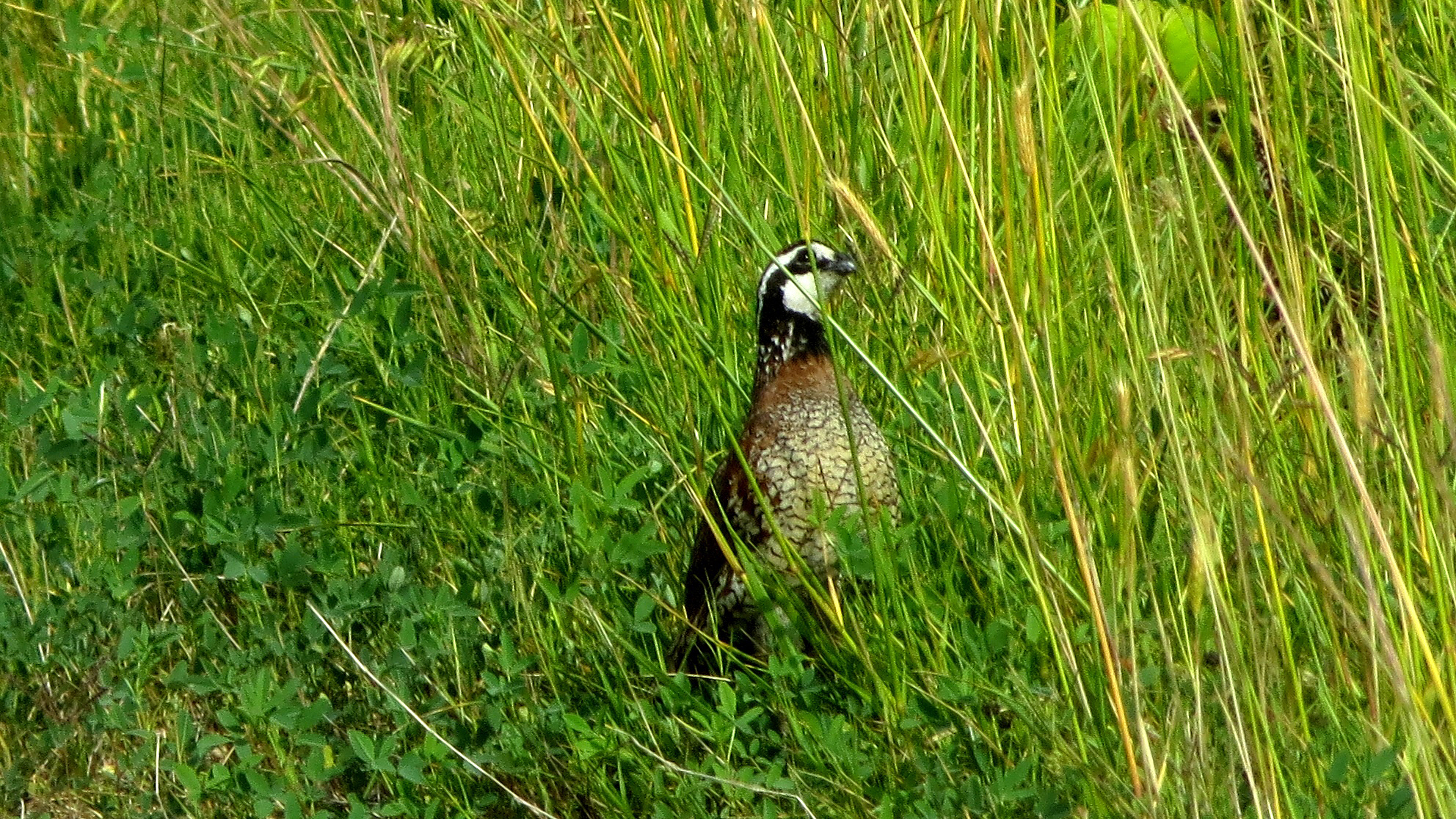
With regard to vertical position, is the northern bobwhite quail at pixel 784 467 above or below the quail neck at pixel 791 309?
below

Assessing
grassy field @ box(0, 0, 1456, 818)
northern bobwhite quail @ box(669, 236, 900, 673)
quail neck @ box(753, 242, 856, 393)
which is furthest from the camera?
quail neck @ box(753, 242, 856, 393)

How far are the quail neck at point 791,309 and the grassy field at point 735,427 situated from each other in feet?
0.25

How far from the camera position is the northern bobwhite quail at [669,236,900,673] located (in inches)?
124

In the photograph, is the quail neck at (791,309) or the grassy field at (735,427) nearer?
the grassy field at (735,427)

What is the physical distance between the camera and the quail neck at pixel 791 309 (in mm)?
3283

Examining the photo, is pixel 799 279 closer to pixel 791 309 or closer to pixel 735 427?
pixel 791 309

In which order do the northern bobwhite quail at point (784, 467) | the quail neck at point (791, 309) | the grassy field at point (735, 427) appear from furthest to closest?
the quail neck at point (791, 309), the northern bobwhite quail at point (784, 467), the grassy field at point (735, 427)

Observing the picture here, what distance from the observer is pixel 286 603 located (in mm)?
3205

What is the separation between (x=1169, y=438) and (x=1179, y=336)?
777mm

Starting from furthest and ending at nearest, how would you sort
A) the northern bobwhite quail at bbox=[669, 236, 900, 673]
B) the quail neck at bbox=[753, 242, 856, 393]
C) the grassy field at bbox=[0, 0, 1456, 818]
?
the quail neck at bbox=[753, 242, 856, 393]
the northern bobwhite quail at bbox=[669, 236, 900, 673]
the grassy field at bbox=[0, 0, 1456, 818]

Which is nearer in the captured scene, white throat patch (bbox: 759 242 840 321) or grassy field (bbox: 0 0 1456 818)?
grassy field (bbox: 0 0 1456 818)

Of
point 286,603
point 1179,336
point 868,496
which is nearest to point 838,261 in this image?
point 868,496

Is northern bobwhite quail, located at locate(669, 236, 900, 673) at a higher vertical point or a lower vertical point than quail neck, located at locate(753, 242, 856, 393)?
lower

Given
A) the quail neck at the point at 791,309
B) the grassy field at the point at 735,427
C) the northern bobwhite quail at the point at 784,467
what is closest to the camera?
the grassy field at the point at 735,427
